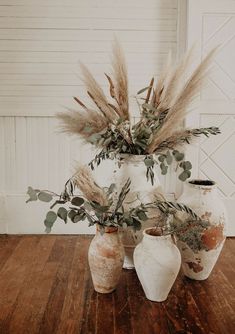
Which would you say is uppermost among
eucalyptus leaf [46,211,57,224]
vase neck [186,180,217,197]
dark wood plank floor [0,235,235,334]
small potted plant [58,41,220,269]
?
small potted plant [58,41,220,269]

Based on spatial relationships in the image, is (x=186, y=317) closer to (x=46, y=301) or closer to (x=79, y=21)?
(x=46, y=301)

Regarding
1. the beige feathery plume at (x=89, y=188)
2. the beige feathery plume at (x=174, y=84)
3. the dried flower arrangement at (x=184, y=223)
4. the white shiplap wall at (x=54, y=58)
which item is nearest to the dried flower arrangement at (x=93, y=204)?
the beige feathery plume at (x=89, y=188)

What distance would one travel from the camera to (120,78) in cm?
186

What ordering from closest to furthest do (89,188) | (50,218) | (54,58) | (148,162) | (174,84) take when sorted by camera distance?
(50,218)
(89,188)
(148,162)
(174,84)
(54,58)

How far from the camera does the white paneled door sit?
236 centimetres

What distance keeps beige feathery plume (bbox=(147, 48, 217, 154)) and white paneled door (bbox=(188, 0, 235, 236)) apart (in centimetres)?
57

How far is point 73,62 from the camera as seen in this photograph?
2439 millimetres

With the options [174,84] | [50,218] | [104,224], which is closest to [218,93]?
[174,84]

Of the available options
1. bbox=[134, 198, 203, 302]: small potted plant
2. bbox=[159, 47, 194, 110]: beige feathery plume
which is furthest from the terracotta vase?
bbox=[159, 47, 194, 110]: beige feathery plume

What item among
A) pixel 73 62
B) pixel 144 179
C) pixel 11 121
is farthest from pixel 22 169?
pixel 144 179

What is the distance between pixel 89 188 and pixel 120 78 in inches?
22.8

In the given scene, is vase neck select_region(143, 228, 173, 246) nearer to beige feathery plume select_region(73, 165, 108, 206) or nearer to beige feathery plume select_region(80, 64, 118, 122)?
beige feathery plume select_region(73, 165, 108, 206)

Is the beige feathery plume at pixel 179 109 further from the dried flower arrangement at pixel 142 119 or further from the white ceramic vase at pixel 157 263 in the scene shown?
the white ceramic vase at pixel 157 263

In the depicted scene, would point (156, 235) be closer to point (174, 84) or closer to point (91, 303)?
point (91, 303)
